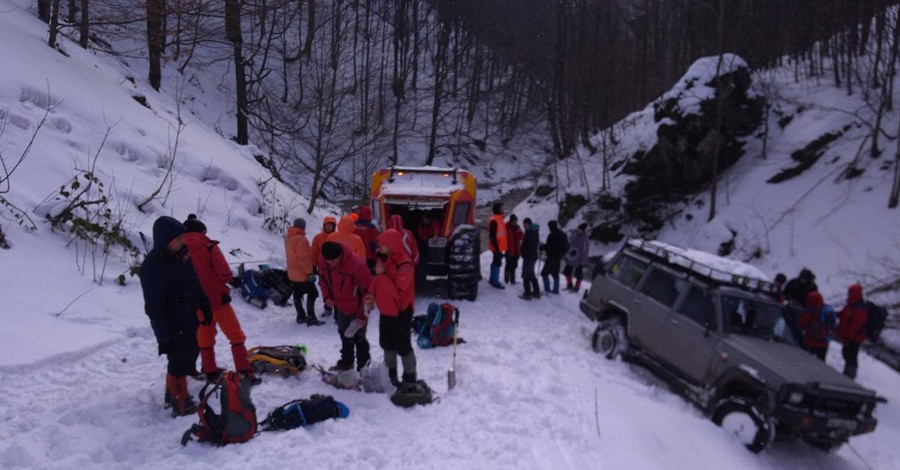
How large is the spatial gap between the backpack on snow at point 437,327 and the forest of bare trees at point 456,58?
27.3 ft

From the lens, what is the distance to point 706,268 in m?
7.36

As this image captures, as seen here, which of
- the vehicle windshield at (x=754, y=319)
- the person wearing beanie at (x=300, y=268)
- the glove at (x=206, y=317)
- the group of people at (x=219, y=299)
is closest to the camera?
the group of people at (x=219, y=299)

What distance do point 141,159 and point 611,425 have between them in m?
10.1

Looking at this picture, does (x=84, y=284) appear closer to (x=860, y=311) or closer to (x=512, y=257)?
(x=512, y=257)

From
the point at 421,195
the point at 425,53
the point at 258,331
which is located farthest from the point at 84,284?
the point at 425,53

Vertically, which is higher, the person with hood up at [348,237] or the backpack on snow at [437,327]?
the person with hood up at [348,237]

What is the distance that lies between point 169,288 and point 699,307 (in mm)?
6033

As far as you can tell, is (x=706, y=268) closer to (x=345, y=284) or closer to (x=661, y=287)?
(x=661, y=287)

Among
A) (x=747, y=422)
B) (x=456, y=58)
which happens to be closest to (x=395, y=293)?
(x=747, y=422)

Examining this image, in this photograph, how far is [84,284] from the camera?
755cm

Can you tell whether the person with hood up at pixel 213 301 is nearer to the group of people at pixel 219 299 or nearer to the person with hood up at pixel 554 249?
the group of people at pixel 219 299

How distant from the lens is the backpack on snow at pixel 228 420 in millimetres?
4531

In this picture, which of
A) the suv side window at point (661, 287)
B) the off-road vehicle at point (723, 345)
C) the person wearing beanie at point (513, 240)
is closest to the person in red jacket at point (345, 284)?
the off-road vehicle at point (723, 345)

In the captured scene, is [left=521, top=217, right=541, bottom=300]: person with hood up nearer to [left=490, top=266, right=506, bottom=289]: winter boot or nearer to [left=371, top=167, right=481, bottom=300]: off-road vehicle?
[left=490, top=266, right=506, bottom=289]: winter boot
